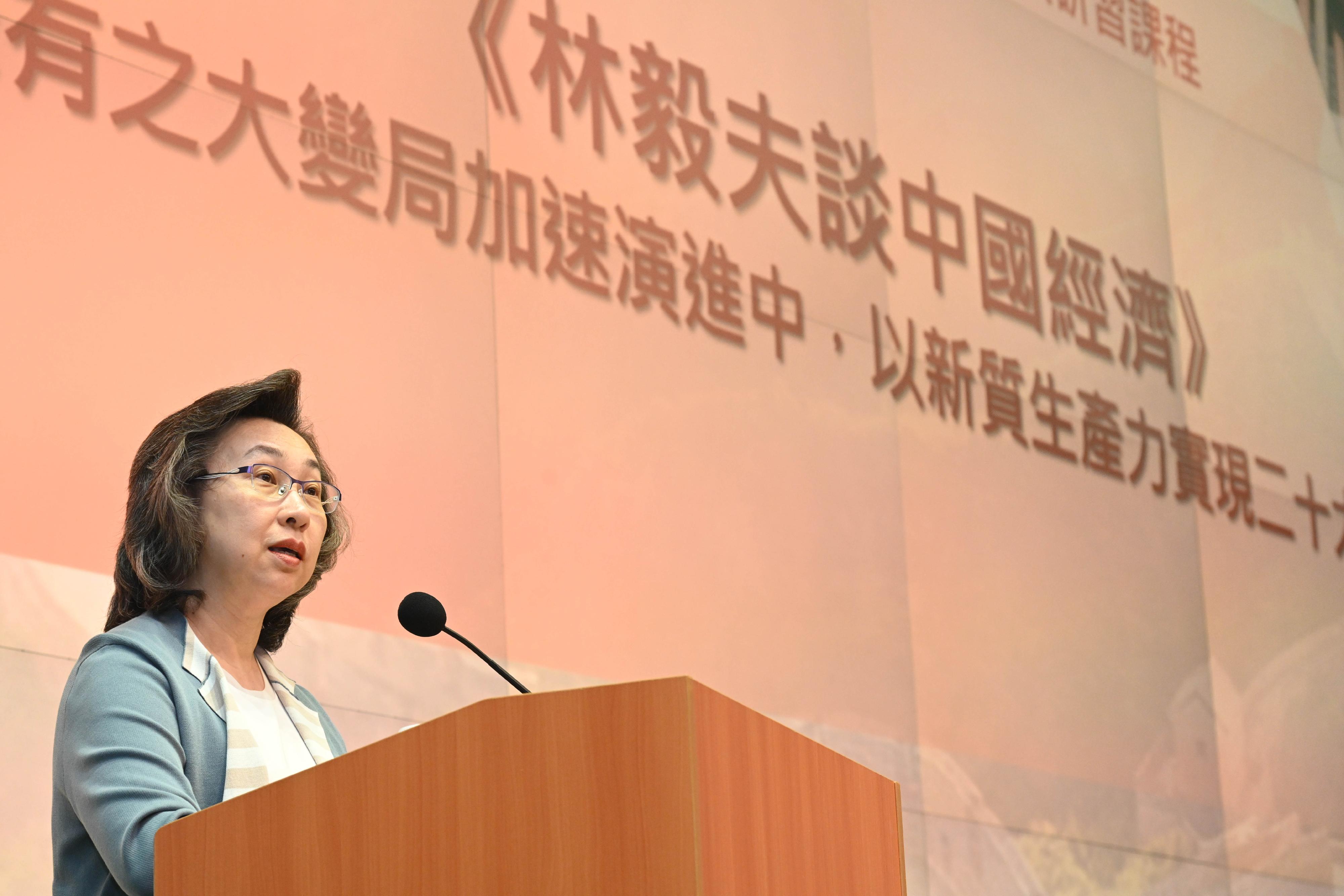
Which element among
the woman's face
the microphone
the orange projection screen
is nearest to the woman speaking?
the woman's face

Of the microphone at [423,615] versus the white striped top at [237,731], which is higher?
the microphone at [423,615]

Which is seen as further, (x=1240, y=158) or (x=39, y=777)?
(x=1240, y=158)

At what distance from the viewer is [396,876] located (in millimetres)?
1325

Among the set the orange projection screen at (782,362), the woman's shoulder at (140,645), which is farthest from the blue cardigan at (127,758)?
the orange projection screen at (782,362)

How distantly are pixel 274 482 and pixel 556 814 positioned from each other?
74 centimetres

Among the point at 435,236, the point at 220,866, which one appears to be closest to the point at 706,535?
the point at 435,236

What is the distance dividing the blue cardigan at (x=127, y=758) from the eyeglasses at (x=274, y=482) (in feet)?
0.60

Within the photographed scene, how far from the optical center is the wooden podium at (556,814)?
1.25m

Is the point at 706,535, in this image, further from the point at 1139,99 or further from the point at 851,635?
the point at 1139,99

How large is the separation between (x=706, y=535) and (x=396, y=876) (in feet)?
6.85

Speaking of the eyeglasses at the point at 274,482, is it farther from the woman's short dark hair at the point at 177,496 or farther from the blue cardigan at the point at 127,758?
the blue cardigan at the point at 127,758

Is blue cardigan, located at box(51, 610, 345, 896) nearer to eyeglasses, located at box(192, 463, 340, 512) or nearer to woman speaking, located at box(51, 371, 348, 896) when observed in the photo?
woman speaking, located at box(51, 371, 348, 896)

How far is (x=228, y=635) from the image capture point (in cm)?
183

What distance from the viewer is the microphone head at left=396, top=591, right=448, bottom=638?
1771 mm
